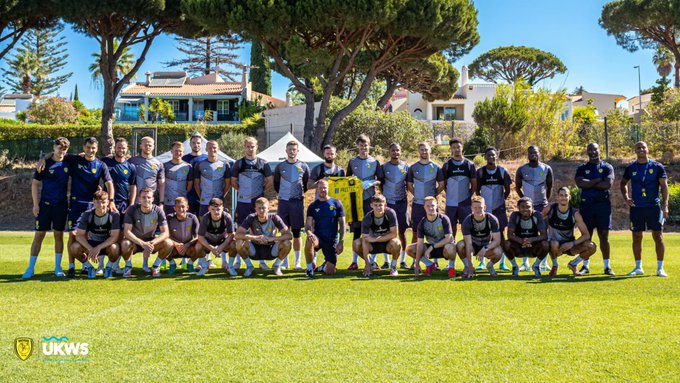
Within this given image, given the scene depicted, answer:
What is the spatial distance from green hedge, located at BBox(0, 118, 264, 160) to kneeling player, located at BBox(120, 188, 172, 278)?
18.5 meters

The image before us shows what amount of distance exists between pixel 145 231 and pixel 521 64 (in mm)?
49050

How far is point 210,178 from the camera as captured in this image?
945cm

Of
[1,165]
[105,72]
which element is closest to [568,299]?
[105,72]

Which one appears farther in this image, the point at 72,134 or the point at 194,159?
the point at 72,134

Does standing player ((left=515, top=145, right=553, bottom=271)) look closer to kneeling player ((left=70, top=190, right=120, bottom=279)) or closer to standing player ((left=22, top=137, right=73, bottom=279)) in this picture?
kneeling player ((left=70, top=190, right=120, bottom=279))

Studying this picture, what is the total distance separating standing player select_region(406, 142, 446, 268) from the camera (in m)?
9.34

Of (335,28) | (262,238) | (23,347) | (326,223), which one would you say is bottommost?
(23,347)

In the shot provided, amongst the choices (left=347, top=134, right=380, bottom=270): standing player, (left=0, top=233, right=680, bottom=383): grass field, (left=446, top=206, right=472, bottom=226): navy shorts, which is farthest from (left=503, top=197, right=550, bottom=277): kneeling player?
(left=347, top=134, right=380, bottom=270): standing player

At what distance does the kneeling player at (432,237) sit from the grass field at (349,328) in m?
0.58

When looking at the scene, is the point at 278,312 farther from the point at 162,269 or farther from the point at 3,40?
the point at 3,40

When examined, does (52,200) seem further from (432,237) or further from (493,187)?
(493,187)

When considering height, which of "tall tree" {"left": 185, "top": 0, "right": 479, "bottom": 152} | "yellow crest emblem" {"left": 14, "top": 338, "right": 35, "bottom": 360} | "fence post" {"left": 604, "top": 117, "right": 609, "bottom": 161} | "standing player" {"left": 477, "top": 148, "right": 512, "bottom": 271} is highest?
"tall tree" {"left": 185, "top": 0, "right": 479, "bottom": 152}

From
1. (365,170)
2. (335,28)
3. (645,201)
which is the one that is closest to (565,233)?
(645,201)

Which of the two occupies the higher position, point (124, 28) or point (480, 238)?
point (124, 28)
